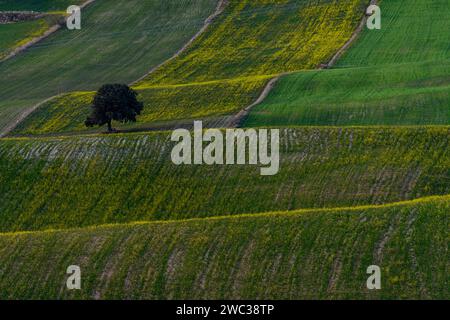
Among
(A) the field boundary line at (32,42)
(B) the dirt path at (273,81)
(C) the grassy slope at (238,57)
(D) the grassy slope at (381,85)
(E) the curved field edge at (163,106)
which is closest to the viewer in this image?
(D) the grassy slope at (381,85)

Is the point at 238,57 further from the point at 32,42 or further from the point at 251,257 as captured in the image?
the point at 251,257

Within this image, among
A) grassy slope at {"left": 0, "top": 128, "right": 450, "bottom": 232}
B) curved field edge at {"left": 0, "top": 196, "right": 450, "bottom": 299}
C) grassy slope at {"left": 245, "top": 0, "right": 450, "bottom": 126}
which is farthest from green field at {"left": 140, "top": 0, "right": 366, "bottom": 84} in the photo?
curved field edge at {"left": 0, "top": 196, "right": 450, "bottom": 299}

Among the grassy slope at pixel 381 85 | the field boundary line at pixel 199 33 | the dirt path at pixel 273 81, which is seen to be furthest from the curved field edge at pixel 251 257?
the field boundary line at pixel 199 33

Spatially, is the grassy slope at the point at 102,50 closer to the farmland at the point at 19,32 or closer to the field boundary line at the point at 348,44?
the farmland at the point at 19,32

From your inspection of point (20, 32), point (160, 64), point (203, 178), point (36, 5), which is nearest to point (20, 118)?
point (160, 64)

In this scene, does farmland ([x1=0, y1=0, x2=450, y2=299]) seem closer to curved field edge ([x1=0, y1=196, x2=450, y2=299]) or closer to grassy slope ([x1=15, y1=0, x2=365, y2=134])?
curved field edge ([x1=0, y1=196, x2=450, y2=299])

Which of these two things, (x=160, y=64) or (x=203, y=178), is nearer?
(x=203, y=178)

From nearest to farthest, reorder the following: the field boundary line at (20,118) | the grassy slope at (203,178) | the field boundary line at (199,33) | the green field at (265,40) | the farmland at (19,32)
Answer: the grassy slope at (203,178)
the field boundary line at (20,118)
the green field at (265,40)
the field boundary line at (199,33)
the farmland at (19,32)
